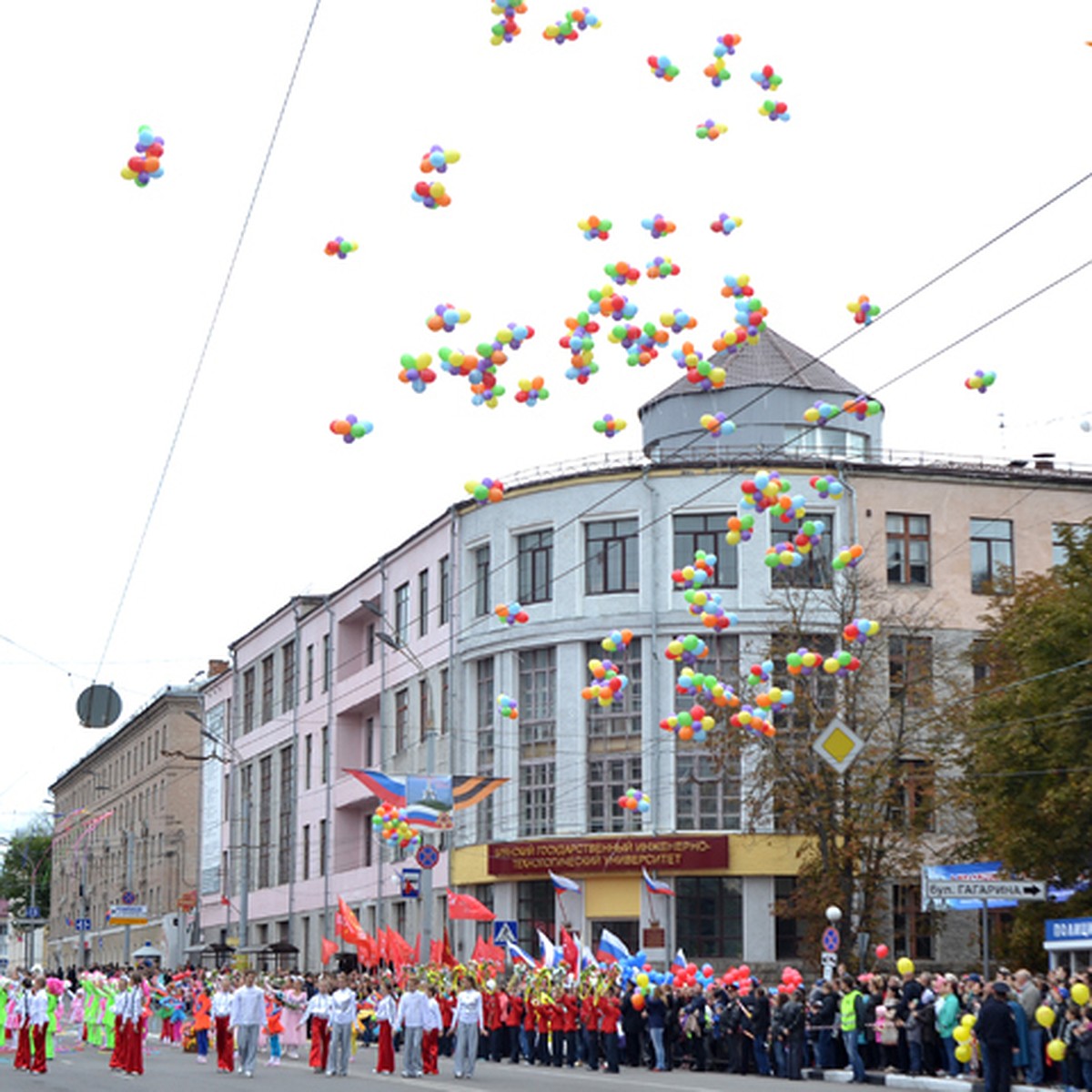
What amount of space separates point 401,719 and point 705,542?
14.3 metres

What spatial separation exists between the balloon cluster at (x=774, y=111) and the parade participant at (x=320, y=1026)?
17.5 meters

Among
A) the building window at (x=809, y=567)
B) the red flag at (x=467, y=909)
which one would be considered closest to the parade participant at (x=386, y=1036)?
the red flag at (x=467, y=909)

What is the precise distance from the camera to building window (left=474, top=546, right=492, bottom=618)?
52.8 meters

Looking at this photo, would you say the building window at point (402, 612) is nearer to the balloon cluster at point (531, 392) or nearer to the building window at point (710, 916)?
the building window at point (710, 916)

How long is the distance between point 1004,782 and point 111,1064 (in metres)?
17.6

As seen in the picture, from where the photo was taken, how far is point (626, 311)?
827 inches

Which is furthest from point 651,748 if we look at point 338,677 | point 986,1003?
point 986,1003

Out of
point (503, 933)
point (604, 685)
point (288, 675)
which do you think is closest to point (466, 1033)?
point (604, 685)

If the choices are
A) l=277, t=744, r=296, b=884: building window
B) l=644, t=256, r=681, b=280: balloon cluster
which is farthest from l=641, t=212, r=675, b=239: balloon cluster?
l=277, t=744, r=296, b=884: building window

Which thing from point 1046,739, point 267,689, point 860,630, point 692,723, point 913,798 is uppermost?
point 267,689

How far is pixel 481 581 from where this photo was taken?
53.3 meters

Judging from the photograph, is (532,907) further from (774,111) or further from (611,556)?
(774,111)

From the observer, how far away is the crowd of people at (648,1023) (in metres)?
24.5

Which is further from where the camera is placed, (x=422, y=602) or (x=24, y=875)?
(x=24, y=875)
